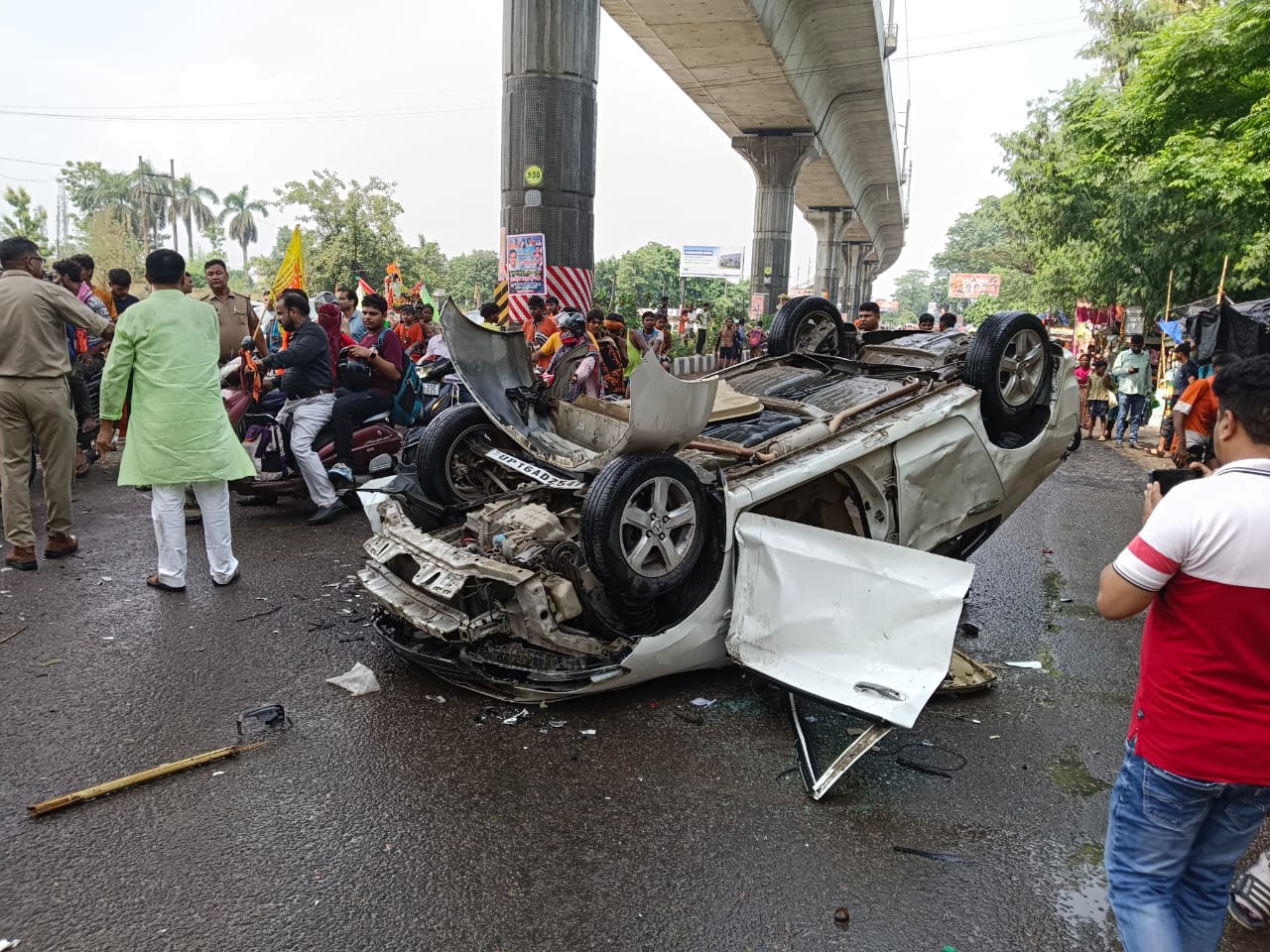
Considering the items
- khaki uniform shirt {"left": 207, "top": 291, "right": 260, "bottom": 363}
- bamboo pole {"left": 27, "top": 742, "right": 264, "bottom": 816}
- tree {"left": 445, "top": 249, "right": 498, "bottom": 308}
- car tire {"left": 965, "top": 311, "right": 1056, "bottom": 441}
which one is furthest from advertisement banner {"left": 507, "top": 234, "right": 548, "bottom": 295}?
tree {"left": 445, "top": 249, "right": 498, "bottom": 308}

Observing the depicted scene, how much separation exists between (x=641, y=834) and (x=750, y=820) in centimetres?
41

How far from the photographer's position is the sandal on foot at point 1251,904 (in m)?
2.60

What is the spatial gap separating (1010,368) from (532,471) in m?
2.96

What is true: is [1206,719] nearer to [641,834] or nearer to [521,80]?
[641,834]

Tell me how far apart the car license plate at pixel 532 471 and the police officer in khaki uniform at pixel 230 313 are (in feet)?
12.5

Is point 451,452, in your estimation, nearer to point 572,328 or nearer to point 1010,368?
point 1010,368

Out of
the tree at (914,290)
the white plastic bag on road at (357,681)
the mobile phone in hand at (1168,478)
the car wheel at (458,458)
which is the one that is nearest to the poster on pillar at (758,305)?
the car wheel at (458,458)

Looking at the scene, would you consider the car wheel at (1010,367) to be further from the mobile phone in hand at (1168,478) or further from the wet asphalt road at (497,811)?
the mobile phone in hand at (1168,478)

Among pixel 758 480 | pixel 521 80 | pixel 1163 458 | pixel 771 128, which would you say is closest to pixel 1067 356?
pixel 758 480

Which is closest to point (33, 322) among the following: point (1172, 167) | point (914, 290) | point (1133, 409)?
point (1133, 409)

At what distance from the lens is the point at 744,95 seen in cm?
2253

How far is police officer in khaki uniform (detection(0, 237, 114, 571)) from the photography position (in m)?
5.38

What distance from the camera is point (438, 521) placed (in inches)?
189

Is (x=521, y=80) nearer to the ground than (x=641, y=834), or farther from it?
farther from it
